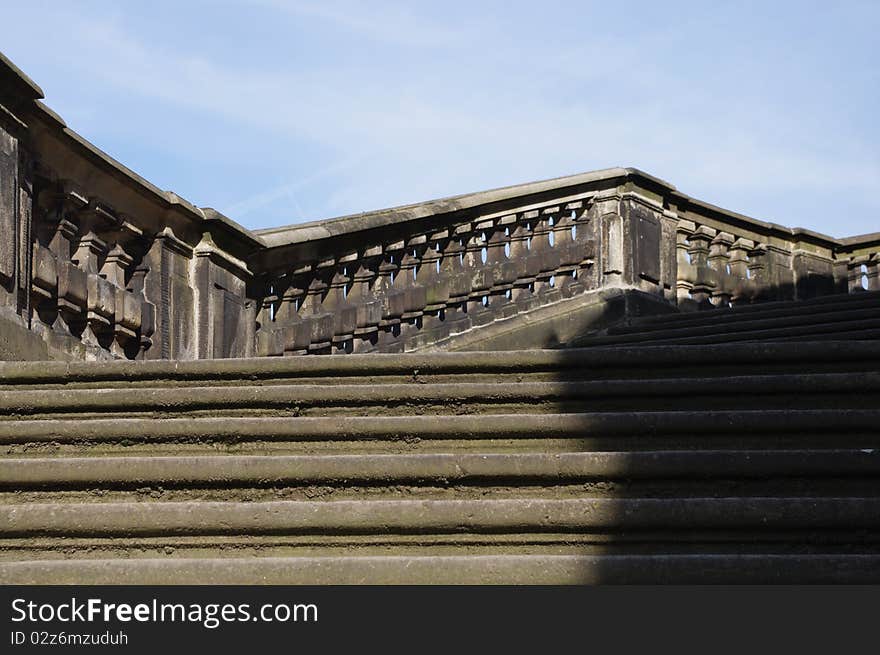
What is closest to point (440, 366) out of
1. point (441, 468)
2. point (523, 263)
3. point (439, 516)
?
point (441, 468)

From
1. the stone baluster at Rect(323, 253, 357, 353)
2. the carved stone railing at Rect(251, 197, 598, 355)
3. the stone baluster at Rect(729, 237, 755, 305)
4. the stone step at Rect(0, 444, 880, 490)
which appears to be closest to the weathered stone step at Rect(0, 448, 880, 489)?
the stone step at Rect(0, 444, 880, 490)

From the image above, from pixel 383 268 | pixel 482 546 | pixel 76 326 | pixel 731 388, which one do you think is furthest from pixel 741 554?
pixel 383 268

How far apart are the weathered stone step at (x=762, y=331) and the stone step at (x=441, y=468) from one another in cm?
272

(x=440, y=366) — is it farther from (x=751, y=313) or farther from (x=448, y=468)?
(x=751, y=313)

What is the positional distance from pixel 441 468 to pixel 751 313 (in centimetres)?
418

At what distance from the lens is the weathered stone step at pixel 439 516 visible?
4.82m

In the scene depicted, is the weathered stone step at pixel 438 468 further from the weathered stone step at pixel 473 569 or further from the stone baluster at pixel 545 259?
the stone baluster at pixel 545 259

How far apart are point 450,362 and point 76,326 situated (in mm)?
1953

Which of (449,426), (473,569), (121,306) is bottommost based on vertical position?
(473,569)

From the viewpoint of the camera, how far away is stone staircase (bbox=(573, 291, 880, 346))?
7.91 m

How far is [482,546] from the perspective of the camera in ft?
15.9

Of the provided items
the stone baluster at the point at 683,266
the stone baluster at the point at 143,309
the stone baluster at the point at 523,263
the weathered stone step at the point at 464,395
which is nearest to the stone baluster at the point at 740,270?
the stone baluster at the point at 683,266

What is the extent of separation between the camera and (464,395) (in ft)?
18.6

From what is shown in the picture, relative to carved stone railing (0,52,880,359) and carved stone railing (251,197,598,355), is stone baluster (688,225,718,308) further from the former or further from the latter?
carved stone railing (251,197,598,355)
